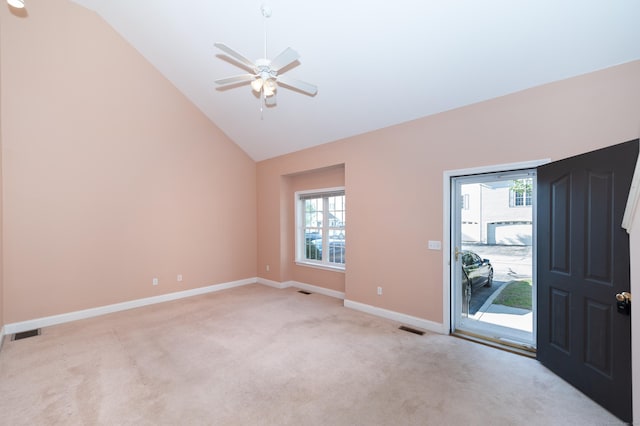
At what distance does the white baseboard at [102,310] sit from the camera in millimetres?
3781

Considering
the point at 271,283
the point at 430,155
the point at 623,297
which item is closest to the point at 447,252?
the point at 430,155

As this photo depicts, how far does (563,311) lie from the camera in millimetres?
2666

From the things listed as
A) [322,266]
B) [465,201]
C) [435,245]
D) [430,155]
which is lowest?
[322,266]

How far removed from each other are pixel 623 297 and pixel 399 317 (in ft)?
7.90

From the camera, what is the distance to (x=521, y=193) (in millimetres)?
3322

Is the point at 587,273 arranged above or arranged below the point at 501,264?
above

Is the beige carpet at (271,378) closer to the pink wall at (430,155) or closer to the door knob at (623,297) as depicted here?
the pink wall at (430,155)

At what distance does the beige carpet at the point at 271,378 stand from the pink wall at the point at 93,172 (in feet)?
2.66

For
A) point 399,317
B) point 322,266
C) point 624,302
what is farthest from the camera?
point 322,266

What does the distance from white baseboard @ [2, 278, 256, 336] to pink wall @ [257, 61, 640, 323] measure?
2962 mm

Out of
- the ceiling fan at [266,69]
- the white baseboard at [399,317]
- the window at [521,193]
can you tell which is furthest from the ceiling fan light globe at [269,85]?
the white baseboard at [399,317]

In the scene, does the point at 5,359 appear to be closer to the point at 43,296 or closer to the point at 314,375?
the point at 43,296

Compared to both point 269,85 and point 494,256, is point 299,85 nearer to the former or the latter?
point 269,85

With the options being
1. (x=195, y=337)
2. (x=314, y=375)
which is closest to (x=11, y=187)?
(x=195, y=337)
